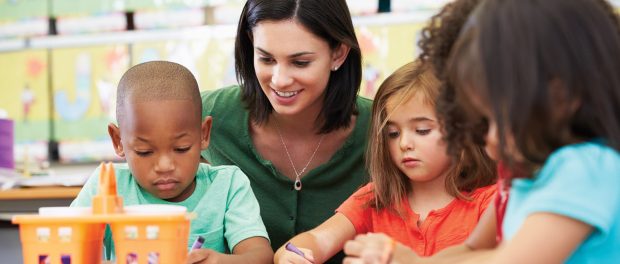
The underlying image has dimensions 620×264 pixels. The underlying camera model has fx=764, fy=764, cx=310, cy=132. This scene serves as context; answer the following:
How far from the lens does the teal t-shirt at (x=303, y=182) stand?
6.27 ft

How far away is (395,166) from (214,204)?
0.38 m

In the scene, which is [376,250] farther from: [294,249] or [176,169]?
[176,169]

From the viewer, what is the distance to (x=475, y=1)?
1018 millimetres

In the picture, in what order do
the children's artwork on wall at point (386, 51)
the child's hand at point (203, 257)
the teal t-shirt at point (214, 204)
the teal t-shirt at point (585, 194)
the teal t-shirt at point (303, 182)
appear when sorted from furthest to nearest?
the children's artwork on wall at point (386, 51), the teal t-shirt at point (303, 182), the teal t-shirt at point (214, 204), the child's hand at point (203, 257), the teal t-shirt at point (585, 194)

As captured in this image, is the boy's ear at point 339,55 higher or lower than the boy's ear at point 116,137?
higher

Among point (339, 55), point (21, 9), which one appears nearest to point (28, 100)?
point (21, 9)

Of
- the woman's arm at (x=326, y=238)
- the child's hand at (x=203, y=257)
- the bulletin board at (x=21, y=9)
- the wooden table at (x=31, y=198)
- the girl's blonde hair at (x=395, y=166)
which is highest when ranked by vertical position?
the bulletin board at (x=21, y=9)

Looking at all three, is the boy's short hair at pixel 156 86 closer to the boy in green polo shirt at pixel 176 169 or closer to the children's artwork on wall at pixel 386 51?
the boy in green polo shirt at pixel 176 169

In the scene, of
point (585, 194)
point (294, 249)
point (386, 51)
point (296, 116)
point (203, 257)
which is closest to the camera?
point (585, 194)

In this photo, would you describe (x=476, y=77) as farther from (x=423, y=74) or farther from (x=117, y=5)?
(x=117, y=5)

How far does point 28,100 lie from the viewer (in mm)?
3473

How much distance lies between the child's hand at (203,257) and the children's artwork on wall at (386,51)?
190 cm

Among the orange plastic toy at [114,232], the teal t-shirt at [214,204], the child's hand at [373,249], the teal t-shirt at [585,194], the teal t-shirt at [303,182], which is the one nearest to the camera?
the teal t-shirt at [585,194]

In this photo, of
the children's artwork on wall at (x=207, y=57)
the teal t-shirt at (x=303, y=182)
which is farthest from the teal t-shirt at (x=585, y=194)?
the children's artwork on wall at (x=207, y=57)
